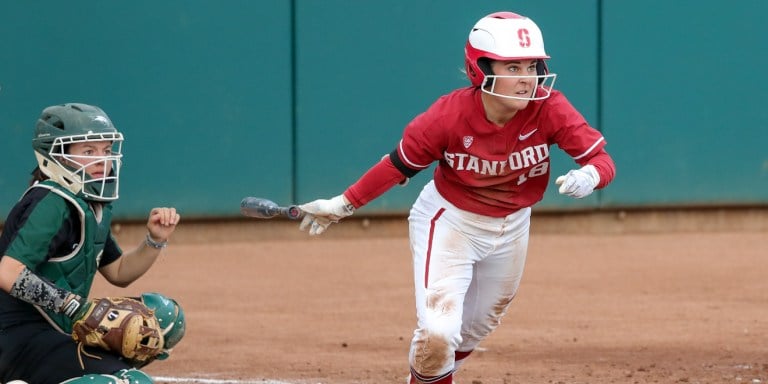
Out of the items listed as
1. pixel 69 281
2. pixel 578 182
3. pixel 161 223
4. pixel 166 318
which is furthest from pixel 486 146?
pixel 69 281

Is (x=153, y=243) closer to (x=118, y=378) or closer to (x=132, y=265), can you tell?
(x=132, y=265)

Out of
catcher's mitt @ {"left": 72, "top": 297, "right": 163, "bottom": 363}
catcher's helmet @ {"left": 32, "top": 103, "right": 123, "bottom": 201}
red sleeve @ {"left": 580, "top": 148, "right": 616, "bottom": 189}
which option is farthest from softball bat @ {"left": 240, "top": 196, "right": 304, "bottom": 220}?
red sleeve @ {"left": 580, "top": 148, "right": 616, "bottom": 189}

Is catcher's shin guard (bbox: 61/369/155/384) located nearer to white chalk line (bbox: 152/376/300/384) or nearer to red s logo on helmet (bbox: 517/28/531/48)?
white chalk line (bbox: 152/376/300/384)

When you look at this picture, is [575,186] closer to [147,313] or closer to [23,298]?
[147,313]

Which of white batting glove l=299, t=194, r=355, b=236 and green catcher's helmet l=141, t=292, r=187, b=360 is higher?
white batting glove l=299, t=194, r=355, b=236

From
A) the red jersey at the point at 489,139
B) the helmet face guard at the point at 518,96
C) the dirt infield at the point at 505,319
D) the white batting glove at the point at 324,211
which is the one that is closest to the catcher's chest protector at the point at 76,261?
the white batting glove at the point at 324,211

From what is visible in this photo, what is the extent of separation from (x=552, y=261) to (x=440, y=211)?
5.41m

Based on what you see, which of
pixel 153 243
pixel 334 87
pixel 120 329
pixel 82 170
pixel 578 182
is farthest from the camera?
pixel 334 87

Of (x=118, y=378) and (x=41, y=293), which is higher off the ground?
(x=41, y=293)

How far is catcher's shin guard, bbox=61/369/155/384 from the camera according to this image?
500 centimetres

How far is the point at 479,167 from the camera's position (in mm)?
5938

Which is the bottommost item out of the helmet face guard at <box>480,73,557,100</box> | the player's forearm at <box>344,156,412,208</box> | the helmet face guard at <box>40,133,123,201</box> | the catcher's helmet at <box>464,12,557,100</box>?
the player's forearm at <box>344,156,412,208</box>

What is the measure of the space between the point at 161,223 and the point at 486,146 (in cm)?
144

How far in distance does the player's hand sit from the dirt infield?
176cm
